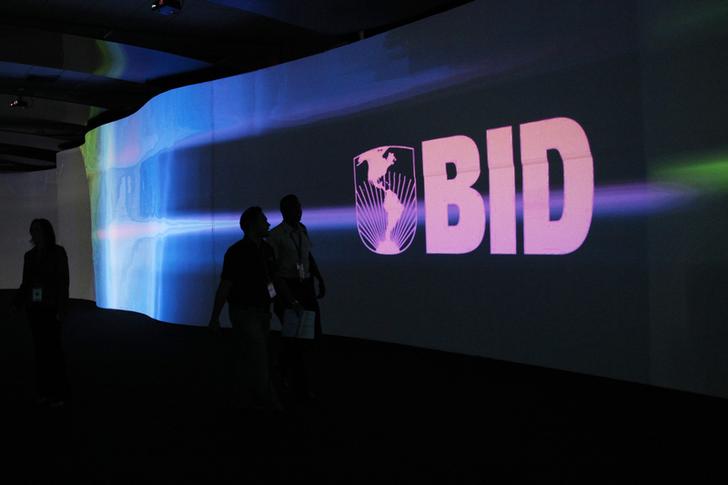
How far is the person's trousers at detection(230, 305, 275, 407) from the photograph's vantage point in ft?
17.0

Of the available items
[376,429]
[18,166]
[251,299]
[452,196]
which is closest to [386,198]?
[452,196]

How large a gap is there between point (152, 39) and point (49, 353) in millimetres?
6539

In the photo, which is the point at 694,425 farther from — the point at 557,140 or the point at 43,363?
the point at 43,363

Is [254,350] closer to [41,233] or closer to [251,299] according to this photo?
[251,299]

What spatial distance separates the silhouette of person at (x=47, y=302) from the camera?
19.1ft

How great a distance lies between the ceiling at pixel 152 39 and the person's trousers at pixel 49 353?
186 inches

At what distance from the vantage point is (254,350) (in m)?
5.22

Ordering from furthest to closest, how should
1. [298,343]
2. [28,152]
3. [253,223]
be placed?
[28,152] < [298,343] < [253,223]

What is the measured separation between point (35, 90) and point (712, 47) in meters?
12.2

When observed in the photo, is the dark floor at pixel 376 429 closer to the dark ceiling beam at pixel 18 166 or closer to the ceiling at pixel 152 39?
the ceiling at pixel 152 39

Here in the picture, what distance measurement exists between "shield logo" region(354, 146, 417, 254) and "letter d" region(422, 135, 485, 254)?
269mm

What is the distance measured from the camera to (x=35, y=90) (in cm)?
1398

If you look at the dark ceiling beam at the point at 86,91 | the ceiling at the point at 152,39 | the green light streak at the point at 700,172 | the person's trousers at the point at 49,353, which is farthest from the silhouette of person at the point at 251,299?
the dark ceiling beam at the point at 86,91

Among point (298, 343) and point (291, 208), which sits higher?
point (291, 208)
